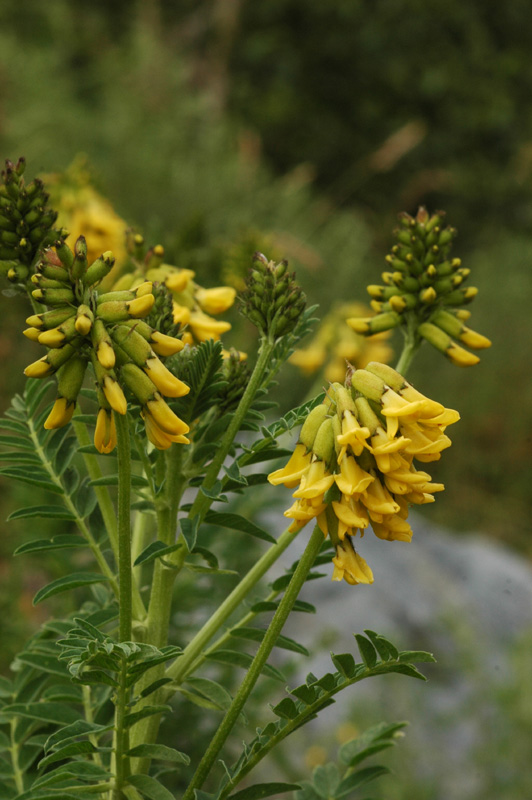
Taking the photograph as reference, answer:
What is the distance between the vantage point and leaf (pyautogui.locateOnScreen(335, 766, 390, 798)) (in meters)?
1.10

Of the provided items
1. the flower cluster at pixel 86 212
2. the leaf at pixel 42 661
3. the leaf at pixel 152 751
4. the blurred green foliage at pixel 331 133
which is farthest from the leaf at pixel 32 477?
the blurred green foliage at pixel 331 133

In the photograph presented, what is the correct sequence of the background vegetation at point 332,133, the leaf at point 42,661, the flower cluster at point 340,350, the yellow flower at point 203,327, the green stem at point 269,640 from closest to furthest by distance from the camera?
the green stem at point 269,640 < the leaf at point 42,661 < the yellow flower at point 203,327 < the flower cluster at point 340,350 < the background vegetation at point 332,133

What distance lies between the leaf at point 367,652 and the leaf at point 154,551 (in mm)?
232

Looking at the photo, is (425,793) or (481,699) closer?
(425,793)

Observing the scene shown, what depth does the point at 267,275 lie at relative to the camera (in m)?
1.01

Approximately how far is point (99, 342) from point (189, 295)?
0.48 metres

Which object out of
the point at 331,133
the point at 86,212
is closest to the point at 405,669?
the point at 86,212

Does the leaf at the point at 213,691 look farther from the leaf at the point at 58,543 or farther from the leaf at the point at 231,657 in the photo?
the leaf at the point at 58,543

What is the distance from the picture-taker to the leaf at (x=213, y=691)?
101cm

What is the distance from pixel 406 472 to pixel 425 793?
2539 mm

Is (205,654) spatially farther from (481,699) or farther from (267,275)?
(481,699)

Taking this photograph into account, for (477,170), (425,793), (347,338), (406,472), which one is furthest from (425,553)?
(477,170)

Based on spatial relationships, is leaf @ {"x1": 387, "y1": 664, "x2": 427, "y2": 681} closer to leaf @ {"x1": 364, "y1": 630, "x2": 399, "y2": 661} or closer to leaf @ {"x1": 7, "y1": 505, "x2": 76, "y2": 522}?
leaf @ {"x1": 364, "y1": 630, "x2": 399, "y2": 661}

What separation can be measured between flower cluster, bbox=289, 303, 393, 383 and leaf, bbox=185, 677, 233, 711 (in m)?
1.45
